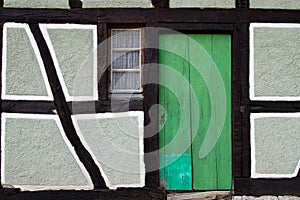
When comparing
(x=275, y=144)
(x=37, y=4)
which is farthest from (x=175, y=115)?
(x=37, y=4)

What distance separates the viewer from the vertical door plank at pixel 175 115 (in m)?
5.25

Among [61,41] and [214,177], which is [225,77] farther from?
→ [61,41]

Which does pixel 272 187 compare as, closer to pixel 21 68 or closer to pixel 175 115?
pixel 175 115

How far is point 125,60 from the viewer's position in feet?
17.5

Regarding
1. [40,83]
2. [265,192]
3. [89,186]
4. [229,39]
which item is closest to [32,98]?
[40,83]

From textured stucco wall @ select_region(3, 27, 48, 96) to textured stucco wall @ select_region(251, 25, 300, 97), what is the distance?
6.98 feet

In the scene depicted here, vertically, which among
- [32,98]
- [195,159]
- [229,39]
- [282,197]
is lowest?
[282,197]

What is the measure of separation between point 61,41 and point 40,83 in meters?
0.46

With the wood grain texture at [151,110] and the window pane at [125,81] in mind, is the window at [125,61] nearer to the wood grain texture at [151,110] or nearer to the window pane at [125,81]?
the window pane at [125,81]

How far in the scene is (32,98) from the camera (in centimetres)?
520

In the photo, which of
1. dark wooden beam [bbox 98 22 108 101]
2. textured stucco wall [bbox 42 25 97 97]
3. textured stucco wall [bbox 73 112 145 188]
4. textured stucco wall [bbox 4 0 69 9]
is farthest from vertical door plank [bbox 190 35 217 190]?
textured stucco wall [bbox 4 0 69 9]

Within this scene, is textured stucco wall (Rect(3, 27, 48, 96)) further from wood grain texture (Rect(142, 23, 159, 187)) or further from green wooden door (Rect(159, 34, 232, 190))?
green wooden door (Rect(159, 34, 232, 190))

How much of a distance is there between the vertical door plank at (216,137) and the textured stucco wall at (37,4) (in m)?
1.37

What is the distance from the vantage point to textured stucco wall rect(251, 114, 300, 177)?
5.18 m
